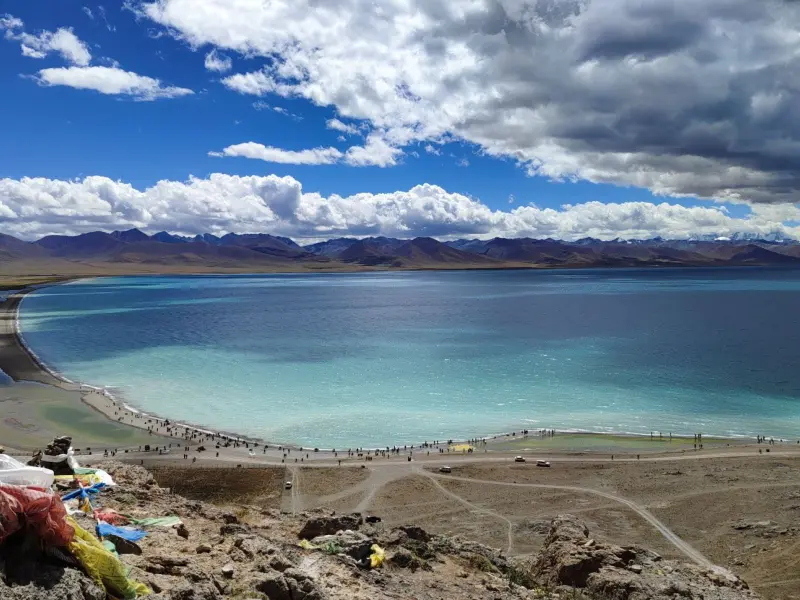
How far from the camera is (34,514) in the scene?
880 centimetres

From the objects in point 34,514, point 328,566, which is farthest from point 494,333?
point 34,514

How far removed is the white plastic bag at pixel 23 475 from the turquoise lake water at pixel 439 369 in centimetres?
3680

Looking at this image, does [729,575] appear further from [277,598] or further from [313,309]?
[313,309]

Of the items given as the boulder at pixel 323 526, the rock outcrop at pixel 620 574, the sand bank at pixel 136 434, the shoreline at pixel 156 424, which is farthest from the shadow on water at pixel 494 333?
the boulder at pixel 323 526

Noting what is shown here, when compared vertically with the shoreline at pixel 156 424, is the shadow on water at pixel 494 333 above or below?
above

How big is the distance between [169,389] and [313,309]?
9228cm

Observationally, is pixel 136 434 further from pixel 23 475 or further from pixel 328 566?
pixel 23 475

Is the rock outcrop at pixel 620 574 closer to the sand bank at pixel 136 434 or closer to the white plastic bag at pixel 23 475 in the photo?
the white plastic bag at pixel 23 475

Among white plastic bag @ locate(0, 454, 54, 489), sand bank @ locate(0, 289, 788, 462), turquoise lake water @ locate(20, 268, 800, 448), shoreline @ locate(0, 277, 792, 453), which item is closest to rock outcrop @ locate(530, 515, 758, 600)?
white plastic bag @ locate(0, 454, 54, 489)

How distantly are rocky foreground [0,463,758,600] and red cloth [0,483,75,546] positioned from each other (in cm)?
25

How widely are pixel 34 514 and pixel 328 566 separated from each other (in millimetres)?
5752

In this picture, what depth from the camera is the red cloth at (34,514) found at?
8.54 meters

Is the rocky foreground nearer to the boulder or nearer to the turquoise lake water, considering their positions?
the boulder

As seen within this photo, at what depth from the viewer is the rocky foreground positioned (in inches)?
365
